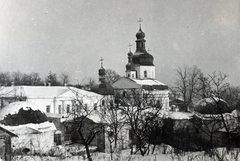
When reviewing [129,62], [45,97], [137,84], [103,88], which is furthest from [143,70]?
[45,97]

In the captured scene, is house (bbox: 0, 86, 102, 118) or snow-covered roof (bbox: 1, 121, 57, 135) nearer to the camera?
snow-covered roof (bbox: 1, 121, 57, 135)

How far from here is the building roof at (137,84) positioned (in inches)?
1579

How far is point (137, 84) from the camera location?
131ft

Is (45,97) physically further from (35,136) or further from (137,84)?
(137,84)

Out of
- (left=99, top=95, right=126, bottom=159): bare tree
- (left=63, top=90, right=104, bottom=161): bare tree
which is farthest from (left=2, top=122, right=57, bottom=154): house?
(left=99, top=95, right=126, bottom=159): bare tree

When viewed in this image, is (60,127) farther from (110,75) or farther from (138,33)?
(110,75)

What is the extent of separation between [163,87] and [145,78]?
3.68 meters

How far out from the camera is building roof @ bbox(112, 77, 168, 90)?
132 feet

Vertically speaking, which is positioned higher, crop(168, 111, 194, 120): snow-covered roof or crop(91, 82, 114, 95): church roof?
crop(91, 82, 114, 95): church roof

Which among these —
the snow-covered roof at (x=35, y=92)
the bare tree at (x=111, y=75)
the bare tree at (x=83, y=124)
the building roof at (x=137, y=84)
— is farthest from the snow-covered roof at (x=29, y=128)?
the bare tree at (x=111, y=75)

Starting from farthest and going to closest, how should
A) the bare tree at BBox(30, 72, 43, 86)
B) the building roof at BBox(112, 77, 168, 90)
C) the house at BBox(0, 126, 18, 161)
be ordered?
the bare tree at BBox(30, 72, 43, 86) < the building roof at BBox(112, 77, 168, 90) < the house at BBox(0, 126, 18, 161)

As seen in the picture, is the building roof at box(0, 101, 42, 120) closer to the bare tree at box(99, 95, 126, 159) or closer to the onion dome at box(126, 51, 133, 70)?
the bare tree at box(99, 95, 126, 159)

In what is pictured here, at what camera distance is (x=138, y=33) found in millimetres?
46156

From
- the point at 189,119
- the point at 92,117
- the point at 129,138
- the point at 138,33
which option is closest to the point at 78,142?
the point at 92,117
